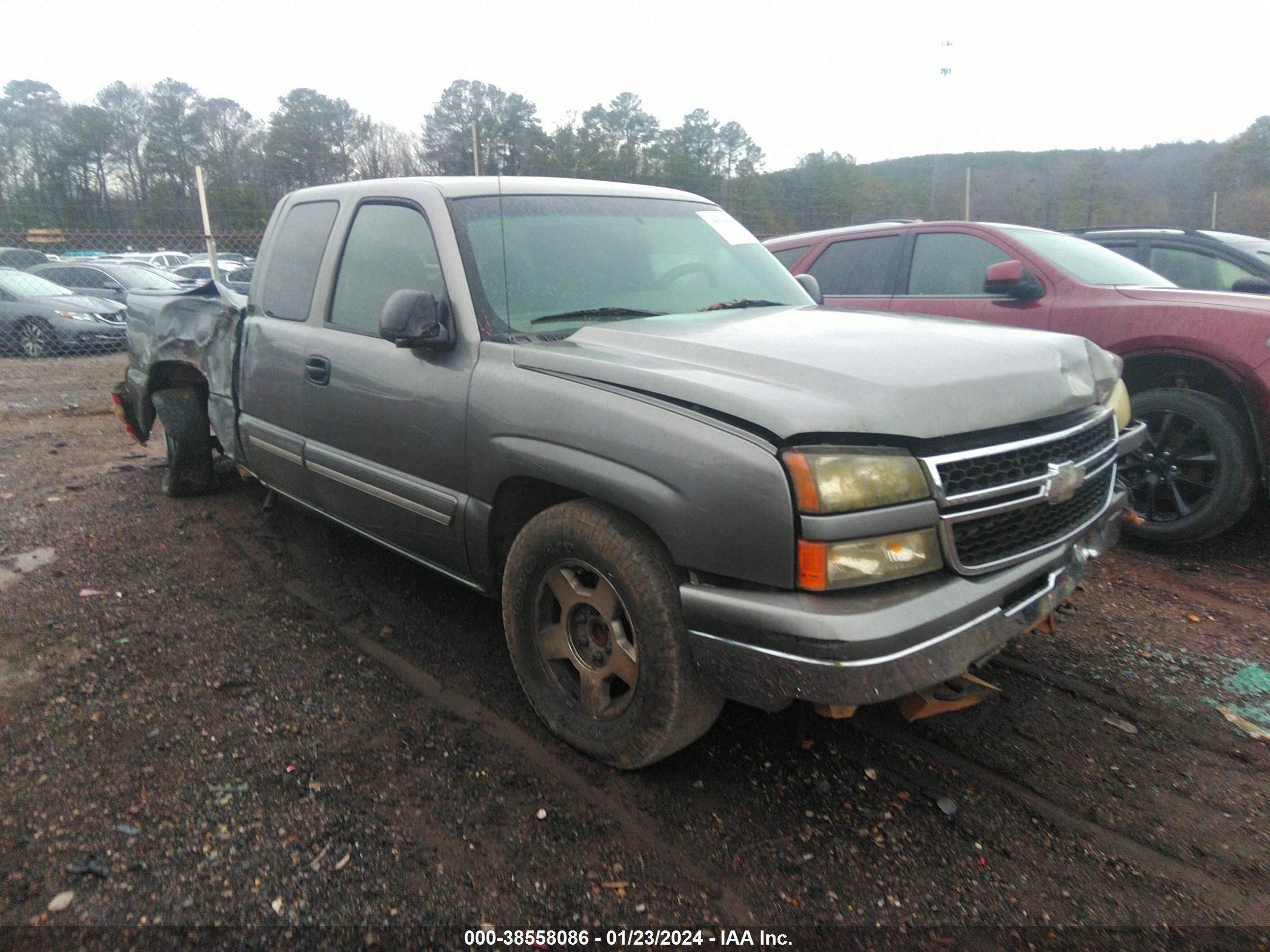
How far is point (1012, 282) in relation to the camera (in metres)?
4.55

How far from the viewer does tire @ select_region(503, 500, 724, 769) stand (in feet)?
7.28

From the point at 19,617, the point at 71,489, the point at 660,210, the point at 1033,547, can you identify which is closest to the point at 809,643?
the point at 1033,547

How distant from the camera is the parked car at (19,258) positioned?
13.9 meters

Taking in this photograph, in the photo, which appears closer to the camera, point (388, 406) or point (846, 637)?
point (846, 637)

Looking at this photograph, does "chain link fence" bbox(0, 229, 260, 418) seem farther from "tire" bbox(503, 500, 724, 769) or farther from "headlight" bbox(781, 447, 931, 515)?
"headlight" bbox(781, 447, 931, 515)

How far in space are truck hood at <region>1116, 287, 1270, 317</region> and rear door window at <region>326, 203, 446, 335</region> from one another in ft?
12.9

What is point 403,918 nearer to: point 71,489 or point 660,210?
point 660,210

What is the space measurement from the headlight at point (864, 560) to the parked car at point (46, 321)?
1425 centimetres

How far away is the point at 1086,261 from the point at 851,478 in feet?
13.7

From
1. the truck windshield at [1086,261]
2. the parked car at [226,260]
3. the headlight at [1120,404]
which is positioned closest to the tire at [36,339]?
the parked car at [226,260]

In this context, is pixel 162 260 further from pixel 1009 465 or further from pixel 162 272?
pixel 1009 465

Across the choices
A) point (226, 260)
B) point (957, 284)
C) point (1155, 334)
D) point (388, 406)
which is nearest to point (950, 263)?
point (957, 284)

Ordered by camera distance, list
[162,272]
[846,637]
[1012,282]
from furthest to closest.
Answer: [162,272], [1012,282], [846,637]

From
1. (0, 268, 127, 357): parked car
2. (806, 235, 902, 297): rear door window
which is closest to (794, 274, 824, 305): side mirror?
(806, 235, 902, 297): rear door window
